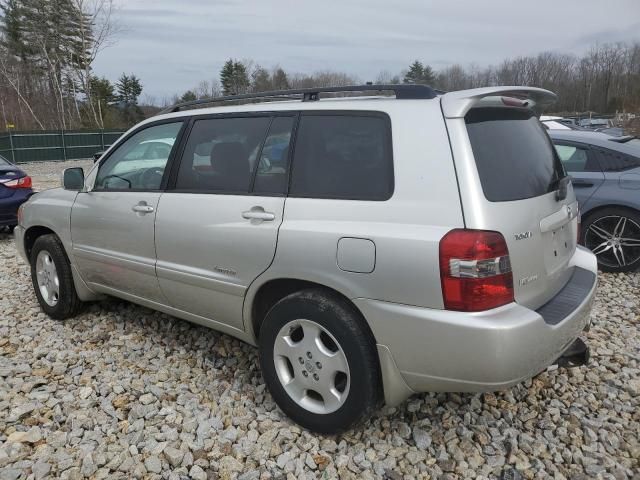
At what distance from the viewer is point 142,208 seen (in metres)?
3.30

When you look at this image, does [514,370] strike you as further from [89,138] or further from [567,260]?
[89,138]

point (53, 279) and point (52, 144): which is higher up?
point (52, 144)

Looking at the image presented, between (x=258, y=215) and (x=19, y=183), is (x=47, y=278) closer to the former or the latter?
(x=258, y=215)

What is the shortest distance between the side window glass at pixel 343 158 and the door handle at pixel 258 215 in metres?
0.17

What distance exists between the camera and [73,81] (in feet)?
130

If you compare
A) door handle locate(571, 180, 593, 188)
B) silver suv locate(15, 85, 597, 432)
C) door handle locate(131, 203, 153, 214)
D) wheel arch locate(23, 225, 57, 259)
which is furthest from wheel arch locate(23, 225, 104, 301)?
door handle locate(571, 180, 593, 188)

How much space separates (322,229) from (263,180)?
56cm

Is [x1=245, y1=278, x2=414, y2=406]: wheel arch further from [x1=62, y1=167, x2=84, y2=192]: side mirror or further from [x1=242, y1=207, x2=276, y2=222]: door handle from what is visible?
[x1=62, y1=167, x2=84, y2=192]: side mirror

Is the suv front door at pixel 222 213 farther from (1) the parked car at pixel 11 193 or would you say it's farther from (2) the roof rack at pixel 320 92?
(1) the parked car at pixel 11 193

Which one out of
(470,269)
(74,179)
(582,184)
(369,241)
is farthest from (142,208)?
(582,184)

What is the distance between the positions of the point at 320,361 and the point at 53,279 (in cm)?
284

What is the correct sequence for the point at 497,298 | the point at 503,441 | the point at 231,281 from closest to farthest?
the point at 497,298, the point at 503,441, the point at 231,281

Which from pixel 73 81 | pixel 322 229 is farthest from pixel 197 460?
pixel 73 81

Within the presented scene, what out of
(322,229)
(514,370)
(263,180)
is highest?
(263,180)
